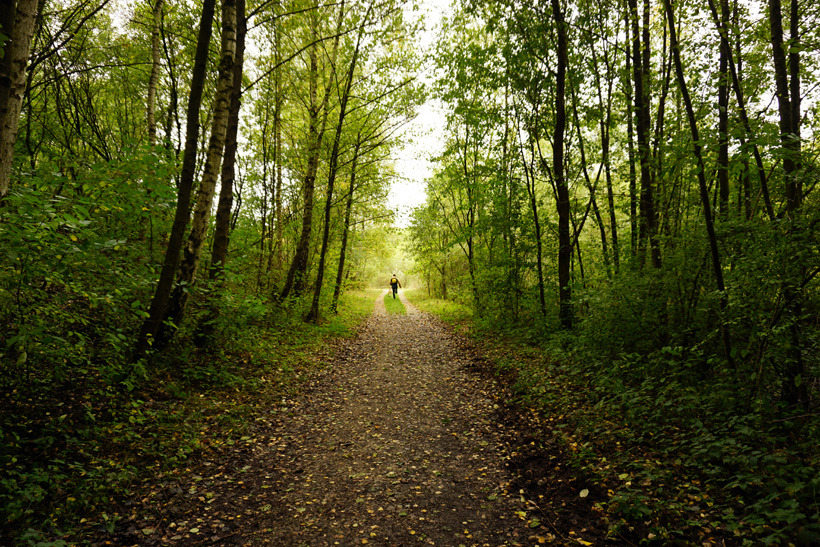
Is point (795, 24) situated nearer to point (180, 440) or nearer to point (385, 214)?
point (180, 440)

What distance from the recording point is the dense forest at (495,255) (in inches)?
143

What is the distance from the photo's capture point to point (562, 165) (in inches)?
405

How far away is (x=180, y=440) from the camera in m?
4.83

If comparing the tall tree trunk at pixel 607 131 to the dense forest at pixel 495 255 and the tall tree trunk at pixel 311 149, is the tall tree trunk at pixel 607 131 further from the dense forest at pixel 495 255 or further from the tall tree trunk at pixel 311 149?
the tall tree trunk at pixel 311 149

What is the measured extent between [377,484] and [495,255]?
37.8 feet

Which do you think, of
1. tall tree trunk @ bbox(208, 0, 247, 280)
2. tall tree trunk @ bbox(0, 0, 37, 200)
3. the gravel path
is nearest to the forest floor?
the gravel path

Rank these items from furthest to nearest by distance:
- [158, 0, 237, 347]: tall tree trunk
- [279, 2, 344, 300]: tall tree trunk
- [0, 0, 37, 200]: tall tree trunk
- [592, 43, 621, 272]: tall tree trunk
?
[279, 2, 344, 300]: tall tree trunk
[592, 43, 621, 272]: tall tree trunk
[158, 0, 237, 347]: tall tree trunk
[0, 0, 37, 200]: tall tree trunk

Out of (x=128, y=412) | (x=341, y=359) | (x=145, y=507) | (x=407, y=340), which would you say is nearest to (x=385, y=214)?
(x=407, y=340)

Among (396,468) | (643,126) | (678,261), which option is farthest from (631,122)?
(396,468)

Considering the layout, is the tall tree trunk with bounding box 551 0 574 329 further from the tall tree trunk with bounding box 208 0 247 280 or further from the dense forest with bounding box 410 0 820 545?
the tall tree trunk with bounding box 208 0 247 280

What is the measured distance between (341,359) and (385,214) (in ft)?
31.3

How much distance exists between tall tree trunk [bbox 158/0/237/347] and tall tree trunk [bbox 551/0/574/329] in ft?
26.7

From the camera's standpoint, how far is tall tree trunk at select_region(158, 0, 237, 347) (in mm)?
6766

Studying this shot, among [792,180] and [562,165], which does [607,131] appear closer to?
[562,165]
